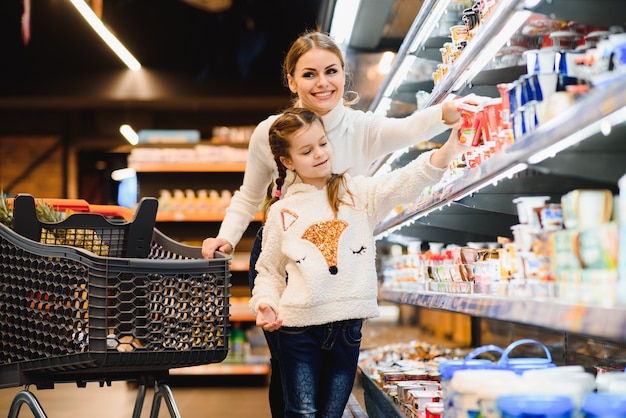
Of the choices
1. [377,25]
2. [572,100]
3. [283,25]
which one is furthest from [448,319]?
[283,25]

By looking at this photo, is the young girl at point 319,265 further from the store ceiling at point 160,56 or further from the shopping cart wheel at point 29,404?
the store ceiling at point 160,56

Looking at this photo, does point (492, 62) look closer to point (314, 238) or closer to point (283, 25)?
point (314, 238)

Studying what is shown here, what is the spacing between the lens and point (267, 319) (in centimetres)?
230

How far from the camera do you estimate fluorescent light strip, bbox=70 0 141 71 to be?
740 cm

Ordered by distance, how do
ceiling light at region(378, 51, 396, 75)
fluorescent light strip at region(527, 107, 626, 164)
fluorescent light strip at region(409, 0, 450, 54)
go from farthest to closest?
ceiling light at region(378, 51, 396, 75), fluorescent light strip at region(409, 0, 450, 54), fluorescent light strip at region(527, 107, 626, 164)

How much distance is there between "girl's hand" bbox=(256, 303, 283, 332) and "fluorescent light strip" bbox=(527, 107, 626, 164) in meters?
0.82

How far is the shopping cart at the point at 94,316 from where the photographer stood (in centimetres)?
218

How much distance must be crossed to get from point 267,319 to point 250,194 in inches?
27.5

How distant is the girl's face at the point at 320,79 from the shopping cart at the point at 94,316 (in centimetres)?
59

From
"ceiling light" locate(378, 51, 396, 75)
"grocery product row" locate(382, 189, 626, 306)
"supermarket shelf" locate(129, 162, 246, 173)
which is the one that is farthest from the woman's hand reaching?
"supermarket shelf" locate(129, 162, 246, 173)

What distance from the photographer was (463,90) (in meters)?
2.81

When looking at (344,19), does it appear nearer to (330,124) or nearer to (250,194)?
(250,194)

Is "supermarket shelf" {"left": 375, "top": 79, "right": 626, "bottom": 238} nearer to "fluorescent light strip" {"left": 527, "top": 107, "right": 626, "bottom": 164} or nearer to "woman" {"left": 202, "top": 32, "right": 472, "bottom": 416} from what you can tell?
"fluorescent light strip" {"left": 527, "top": 107, "right": 626, "bottom": 164}

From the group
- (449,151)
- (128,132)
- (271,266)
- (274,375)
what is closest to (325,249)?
Answer: (271,266)
